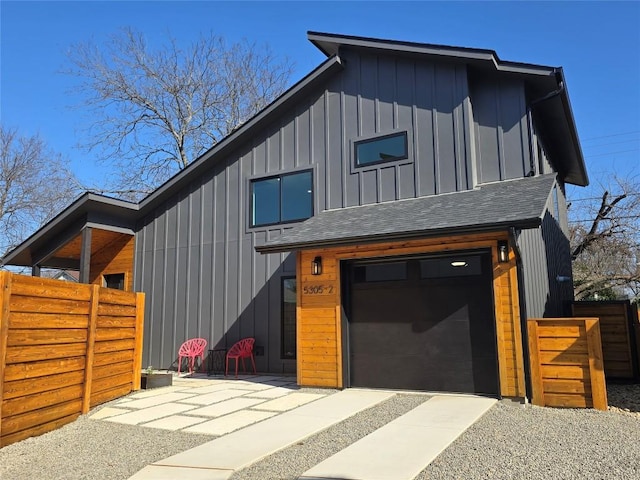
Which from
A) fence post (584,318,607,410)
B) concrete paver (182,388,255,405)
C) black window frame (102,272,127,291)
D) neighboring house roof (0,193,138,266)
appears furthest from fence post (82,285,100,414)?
black window frame (102,272,127,291)

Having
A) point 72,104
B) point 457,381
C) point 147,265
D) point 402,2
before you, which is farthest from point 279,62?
point 457,381

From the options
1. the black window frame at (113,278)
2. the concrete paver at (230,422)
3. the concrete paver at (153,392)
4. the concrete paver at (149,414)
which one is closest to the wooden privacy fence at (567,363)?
the concrete paver at (230,422)

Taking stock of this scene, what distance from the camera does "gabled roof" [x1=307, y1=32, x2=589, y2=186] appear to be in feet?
26.9

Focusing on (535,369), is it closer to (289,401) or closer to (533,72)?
(289,401)

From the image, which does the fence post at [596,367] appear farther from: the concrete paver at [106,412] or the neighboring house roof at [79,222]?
the neighboring house roof at [79,222]

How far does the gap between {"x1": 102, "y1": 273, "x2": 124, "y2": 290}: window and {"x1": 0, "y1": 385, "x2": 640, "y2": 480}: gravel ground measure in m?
7.12

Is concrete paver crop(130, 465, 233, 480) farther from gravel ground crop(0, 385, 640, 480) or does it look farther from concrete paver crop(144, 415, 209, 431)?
concrete paver crop(144, 415, 209, 431)

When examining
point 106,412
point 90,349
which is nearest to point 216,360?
point 106,412

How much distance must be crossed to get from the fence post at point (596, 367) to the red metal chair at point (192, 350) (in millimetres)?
7595

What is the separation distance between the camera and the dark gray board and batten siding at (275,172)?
8.76m

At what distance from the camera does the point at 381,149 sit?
30.6 feet

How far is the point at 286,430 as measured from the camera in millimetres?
5000

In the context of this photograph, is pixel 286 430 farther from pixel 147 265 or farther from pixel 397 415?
pixel 147 265

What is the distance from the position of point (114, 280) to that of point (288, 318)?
549 centimetres
